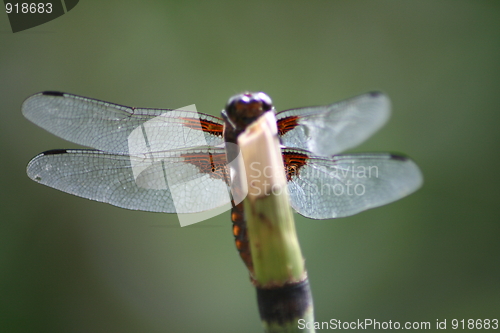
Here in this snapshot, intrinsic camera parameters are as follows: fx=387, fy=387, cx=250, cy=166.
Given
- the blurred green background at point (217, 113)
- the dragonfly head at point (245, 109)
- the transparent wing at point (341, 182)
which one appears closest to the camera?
the dragonfly head at point (245, 109)

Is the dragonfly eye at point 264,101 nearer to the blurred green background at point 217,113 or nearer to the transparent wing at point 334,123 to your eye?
the transparent wing at point 334,123

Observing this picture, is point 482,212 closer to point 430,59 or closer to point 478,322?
point 478,322

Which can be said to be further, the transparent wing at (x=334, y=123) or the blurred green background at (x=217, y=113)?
the blurred green background at (x=217, y=113)

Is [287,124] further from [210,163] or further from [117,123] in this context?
[117,123]

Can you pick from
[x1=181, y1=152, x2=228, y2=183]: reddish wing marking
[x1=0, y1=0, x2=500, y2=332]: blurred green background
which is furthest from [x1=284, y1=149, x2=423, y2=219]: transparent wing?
[x1=0, y1=0, x2=500, y2=332]: blurred green background

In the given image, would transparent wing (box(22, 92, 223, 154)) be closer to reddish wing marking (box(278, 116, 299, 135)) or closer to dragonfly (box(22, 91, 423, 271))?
dragonfly (box(22, 91, 423, 271))

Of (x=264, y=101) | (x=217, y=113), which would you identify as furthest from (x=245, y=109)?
(x=217, y=113)

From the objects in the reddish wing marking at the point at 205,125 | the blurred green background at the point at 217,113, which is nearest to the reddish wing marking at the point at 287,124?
the reddish wing marking at the point at 205,125

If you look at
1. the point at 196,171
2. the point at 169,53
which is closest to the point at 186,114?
the point at 196,171
